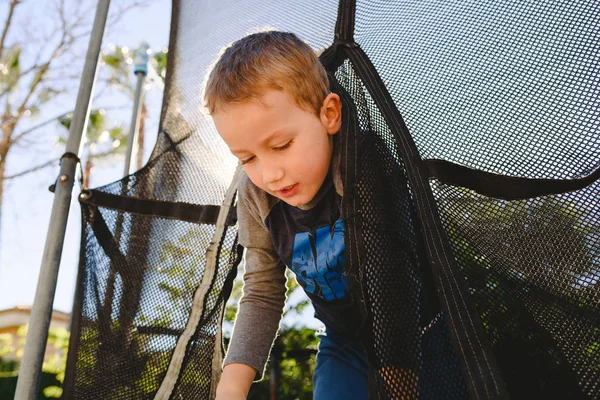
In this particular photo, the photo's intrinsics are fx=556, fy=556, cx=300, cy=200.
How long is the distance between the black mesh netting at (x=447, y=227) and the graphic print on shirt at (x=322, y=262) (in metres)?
0.23

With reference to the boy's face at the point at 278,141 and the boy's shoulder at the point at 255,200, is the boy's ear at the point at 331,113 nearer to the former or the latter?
the boy's face at the point at 278,141

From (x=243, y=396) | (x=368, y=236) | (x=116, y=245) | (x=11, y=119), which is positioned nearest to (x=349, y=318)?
(x=243, y=396)

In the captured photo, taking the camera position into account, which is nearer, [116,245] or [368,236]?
[368,236]

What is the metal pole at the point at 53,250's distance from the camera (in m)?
1.45

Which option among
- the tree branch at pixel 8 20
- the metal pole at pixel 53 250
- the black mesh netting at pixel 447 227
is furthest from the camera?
the tree branch at pixel 8 20

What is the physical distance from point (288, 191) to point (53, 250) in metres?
0.79

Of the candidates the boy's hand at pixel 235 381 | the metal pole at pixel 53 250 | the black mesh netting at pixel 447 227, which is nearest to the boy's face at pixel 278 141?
the black mesh netting at pixel 447 227

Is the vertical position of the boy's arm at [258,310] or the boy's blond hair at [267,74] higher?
the boy's blond hair at [267,74]

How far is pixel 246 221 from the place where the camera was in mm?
1391

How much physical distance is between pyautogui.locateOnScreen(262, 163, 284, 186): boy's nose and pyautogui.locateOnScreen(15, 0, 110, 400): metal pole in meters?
0.78

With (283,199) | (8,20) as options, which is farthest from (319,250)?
(8,20)

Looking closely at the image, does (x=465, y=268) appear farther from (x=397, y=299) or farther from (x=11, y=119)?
(x=11, y=119)

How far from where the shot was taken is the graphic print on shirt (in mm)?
1210

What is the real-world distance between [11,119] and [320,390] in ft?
33.3
